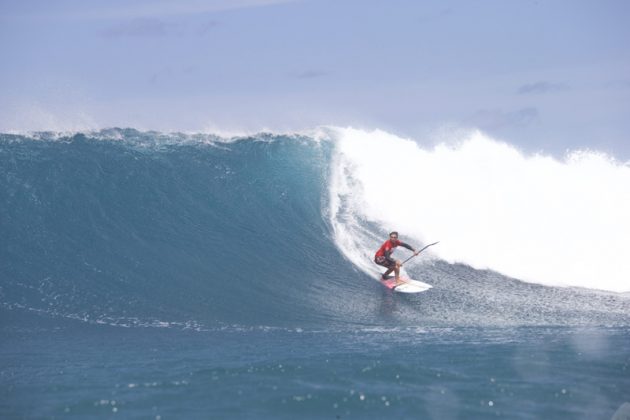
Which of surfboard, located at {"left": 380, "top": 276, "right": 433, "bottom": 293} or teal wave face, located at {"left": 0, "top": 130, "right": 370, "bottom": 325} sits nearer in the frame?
teal wave face, located at {"left": 0, "top": 130, "right": 370, "bottom": 325}

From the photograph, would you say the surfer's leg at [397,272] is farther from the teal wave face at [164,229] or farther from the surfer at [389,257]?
the teal wave face at [164,229]

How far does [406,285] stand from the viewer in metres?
12.4

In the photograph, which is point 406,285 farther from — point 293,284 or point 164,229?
point 164,229

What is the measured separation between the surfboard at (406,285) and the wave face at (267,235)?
0.92ft

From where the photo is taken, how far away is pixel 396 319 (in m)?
10.4

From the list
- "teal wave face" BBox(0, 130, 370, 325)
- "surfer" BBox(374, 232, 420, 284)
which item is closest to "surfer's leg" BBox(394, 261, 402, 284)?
"surfer" BBox(374, 232, 420, 284)

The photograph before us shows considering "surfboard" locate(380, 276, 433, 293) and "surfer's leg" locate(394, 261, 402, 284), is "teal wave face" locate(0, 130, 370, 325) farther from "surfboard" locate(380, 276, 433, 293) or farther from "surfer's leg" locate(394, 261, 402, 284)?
"surfer's leg" locate(394, 261, 402, 284)

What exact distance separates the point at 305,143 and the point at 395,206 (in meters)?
3.95

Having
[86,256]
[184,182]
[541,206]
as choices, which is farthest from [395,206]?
[86,256]

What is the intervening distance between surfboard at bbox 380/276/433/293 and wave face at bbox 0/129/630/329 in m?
0.28

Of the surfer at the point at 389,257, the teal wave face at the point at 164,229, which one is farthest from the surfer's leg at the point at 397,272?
the teal wave face at the point at 164,229

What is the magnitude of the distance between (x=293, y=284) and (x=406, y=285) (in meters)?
2.09

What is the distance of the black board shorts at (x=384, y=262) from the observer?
12.7 meters

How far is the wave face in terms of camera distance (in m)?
10.9
